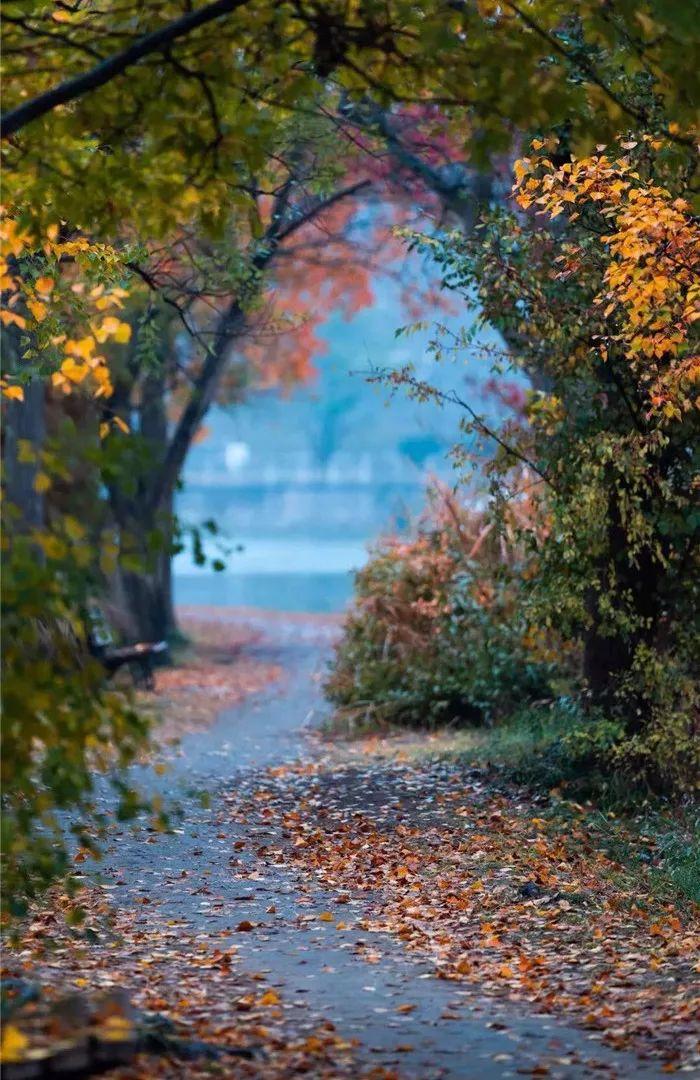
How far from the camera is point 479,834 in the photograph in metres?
9.73

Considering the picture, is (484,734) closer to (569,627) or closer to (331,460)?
(569,627)

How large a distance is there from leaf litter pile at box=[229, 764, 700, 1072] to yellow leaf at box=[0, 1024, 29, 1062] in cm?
240

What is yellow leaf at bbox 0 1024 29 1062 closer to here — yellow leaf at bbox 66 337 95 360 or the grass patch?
yellow leaf at bbox 66 337 95 360

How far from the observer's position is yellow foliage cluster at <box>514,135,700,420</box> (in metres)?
7.86

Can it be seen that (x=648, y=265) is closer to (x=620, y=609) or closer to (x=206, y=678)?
(x=620, y=609)

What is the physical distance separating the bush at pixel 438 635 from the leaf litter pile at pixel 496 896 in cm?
248

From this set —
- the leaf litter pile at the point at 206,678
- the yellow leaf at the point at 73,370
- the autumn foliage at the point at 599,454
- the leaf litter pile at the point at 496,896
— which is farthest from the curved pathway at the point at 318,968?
the leaf litter pile at the point at 206,678

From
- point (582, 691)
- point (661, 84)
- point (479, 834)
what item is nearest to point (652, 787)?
point (582, 691)

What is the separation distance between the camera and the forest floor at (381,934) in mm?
5461

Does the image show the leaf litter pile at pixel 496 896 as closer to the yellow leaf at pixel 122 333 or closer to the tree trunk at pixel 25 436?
the yellow leaf at pixel 122 333

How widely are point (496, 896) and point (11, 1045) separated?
4.70 meters

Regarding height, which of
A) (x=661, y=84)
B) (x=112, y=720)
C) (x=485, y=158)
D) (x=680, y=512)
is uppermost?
(x=661, y=84)

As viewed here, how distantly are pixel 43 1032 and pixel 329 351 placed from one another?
26.5m

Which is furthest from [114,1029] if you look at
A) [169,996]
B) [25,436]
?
[25,436]
